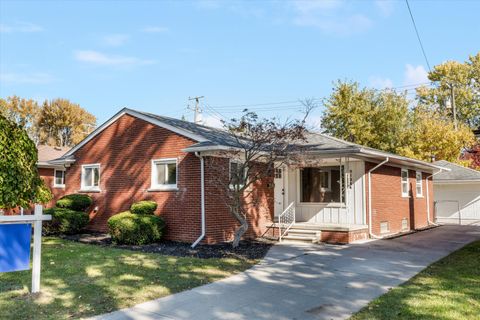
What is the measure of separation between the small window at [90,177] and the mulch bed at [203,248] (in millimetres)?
2693

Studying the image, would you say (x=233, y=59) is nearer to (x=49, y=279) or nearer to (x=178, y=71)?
(x=178, y=71)

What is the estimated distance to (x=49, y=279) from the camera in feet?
23.7

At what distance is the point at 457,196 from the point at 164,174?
18831 mm

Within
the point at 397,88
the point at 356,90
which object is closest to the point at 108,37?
the point at 356,90

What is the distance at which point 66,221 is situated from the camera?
1410cm

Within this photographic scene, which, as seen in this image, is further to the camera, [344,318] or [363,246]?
[363,246]

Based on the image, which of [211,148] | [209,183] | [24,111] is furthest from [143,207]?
[24,111]

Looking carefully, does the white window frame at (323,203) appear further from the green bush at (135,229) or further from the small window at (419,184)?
the small window at (419,184)

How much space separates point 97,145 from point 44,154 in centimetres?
1038

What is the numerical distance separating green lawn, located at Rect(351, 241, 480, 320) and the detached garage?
16168 millimetres

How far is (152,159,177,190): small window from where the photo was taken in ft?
43.0

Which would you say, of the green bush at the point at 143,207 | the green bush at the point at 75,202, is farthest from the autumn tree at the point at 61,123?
the green bush at the point at 143,207

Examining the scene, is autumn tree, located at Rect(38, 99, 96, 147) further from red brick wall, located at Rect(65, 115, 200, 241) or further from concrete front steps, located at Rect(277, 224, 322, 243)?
concrete front steps, located at Rect(277, 224, 322, 243)

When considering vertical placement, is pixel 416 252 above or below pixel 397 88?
below
